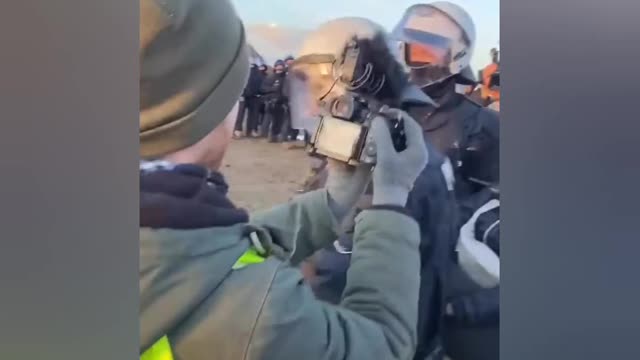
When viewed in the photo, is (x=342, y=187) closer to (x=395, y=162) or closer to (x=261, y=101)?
(x=395, y=162)

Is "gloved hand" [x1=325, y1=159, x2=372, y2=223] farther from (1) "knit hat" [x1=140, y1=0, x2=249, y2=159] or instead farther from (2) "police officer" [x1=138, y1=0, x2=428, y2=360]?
(1) "knit hat" [x1=140, y1=0, x2=249, y2=159]

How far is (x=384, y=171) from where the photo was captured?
5.00ft

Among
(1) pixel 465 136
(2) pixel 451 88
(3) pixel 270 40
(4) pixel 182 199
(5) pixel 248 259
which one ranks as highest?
(3) pixel 270 40

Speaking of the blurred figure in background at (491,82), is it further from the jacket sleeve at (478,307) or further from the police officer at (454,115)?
the jacket sleeve at (478,307)

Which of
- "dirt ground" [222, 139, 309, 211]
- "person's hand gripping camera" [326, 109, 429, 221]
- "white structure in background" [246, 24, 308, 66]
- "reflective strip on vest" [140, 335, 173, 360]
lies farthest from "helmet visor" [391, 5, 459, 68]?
"reflective strip on vest" [140, 335, 173, 360]

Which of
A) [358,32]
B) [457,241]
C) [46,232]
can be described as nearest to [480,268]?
[457,241]

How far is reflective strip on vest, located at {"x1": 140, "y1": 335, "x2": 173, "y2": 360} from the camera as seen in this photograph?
4.51ft

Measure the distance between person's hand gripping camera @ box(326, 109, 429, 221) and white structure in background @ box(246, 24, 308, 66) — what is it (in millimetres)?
248

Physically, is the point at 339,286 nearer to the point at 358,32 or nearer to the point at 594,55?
the point at 358,32

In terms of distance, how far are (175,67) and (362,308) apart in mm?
630

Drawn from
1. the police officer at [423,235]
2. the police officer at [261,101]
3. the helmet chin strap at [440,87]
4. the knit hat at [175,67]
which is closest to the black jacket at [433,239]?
the police officer at [423,235]

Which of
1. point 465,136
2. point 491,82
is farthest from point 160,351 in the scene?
point 491,82

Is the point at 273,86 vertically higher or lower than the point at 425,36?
lower

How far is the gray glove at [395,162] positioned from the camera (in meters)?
1.52
